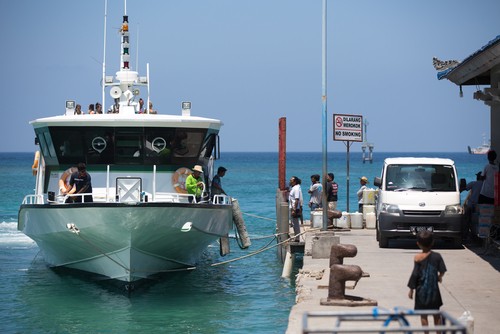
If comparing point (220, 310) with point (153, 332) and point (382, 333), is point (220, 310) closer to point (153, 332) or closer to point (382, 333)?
point (153, 332)

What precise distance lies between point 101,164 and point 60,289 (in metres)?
3.03

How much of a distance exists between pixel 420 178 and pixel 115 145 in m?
6.78

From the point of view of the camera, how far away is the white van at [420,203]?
1955 cm

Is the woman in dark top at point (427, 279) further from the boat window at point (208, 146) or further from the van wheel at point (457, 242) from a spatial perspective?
the boat window at point (208, 146)

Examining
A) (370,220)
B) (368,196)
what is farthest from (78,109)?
(368,196)

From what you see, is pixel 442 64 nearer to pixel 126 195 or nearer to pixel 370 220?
pixel 370 220

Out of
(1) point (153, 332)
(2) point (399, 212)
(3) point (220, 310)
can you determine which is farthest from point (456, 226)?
(1) point (153, 332)

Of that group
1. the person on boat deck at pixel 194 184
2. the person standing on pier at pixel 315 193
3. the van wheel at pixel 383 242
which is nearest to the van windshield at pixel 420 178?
the van wheel at pixel 383 242

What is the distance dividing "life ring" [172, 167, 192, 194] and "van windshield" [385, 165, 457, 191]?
4456mm

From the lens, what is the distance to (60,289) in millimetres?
20938

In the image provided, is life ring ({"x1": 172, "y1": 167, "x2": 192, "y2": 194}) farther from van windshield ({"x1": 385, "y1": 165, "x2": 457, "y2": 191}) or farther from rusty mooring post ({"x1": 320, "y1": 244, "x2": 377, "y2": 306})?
rusty mooring post ({"x1": 320, "y1": 244, "x2": 377, "y2": 306})

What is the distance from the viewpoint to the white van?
64.1 ft

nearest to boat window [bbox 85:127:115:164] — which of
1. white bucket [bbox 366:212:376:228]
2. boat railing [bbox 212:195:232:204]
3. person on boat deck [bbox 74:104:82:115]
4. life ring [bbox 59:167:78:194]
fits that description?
life ring [bbox 59:167:78:194]

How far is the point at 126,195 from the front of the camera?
739 inches
